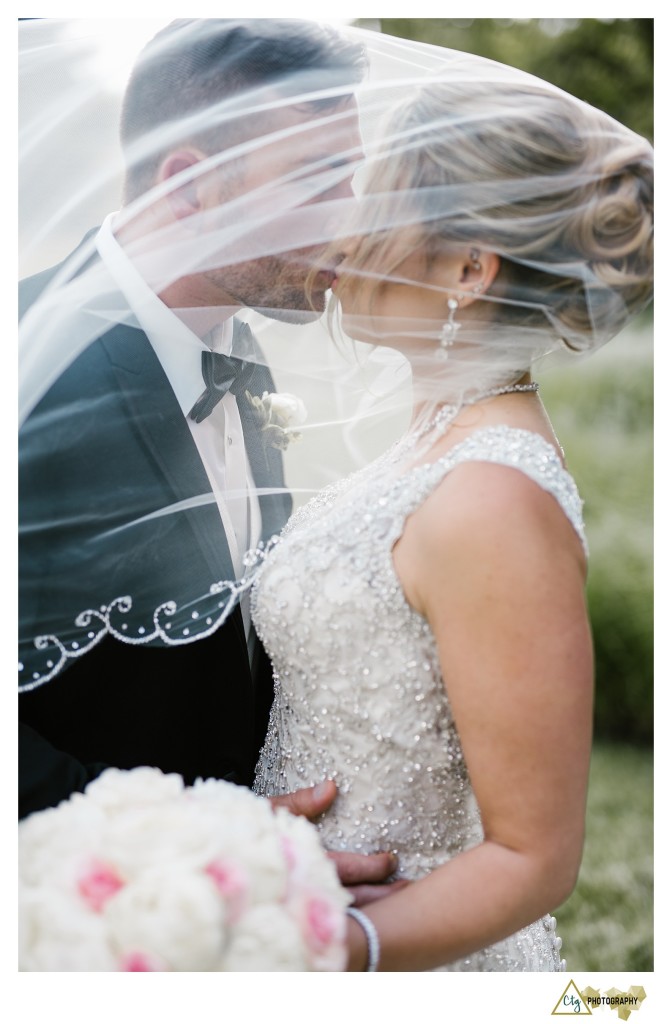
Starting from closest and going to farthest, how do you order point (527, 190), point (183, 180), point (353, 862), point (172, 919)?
1. point (172, 919)
2. point (527, 190)
3. point (353, 862)
4. point (183, 180)

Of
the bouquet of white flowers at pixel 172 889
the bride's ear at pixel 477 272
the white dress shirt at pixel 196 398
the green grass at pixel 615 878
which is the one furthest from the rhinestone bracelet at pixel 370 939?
the green grass at pixel 615 878

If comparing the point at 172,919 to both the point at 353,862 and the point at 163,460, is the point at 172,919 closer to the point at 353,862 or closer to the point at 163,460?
the point at 353,862

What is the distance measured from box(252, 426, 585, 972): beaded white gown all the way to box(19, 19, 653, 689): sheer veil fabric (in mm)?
167

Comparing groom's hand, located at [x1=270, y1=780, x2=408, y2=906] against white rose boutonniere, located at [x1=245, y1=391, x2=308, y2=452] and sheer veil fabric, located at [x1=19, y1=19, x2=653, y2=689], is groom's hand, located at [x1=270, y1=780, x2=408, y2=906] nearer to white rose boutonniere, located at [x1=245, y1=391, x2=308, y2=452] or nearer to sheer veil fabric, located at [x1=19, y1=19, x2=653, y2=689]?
sheer veil fabric, located at [x1=19, y1=19, x2=653, y2=689]

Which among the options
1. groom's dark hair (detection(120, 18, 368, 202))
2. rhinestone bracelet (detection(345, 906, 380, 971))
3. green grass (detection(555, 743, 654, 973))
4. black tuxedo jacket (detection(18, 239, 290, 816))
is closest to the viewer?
rhinestone bracelet (detection(345, 906, 380, 971))

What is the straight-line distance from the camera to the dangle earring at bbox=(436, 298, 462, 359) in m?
1.80

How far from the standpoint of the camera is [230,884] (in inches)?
55.3

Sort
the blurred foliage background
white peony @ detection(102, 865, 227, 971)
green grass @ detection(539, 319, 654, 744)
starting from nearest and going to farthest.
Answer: white peony @ detection(102, 865, 227, 971) < the blurred foliage background < green grass @ detection(539, 319, 654, 744)

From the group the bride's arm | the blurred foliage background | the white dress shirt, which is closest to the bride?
the bride's arm

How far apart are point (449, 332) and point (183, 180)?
2.14 ft

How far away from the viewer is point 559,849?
63.4 inches

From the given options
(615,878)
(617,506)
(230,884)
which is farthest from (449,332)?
(617,506)

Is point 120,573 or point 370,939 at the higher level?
point 120,573
